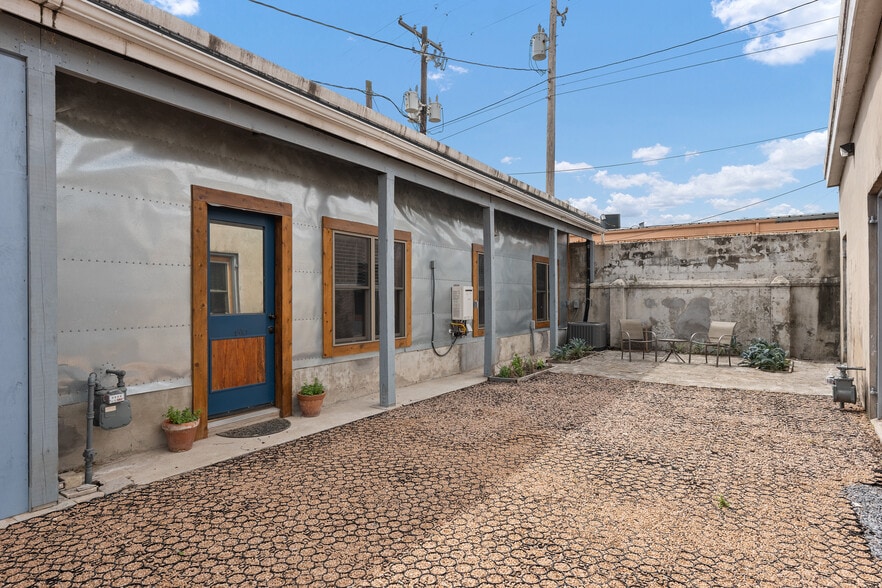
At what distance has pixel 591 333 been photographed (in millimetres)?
10102

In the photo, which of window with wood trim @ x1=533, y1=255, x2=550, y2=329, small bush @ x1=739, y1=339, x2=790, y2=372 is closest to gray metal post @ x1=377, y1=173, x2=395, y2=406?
window with wood trim @ x1=533, y1=255, x2=550, y2=329

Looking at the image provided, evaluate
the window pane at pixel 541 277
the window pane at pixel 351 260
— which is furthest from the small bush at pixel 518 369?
the window pane at pixel 541 277

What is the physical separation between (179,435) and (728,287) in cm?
956

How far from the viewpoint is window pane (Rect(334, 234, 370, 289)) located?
18.0ft

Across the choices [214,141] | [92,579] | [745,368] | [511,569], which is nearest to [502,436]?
[511,569]

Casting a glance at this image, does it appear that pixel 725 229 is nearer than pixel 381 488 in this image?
No

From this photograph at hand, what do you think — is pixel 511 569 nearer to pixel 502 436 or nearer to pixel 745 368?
pixel 502 436

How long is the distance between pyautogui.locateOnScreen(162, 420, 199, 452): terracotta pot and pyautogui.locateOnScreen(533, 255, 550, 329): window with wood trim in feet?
23.3

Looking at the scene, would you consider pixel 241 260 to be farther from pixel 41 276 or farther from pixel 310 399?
pixel 41 276

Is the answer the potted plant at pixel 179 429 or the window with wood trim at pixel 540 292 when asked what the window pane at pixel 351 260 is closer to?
the potted plant at pixel 179 429

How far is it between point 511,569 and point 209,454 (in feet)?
8.45

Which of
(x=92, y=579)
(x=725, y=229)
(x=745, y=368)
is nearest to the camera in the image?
(x=92, y=579)

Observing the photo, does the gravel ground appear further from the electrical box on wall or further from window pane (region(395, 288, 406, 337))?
the electrical box on wall

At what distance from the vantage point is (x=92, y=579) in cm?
207
